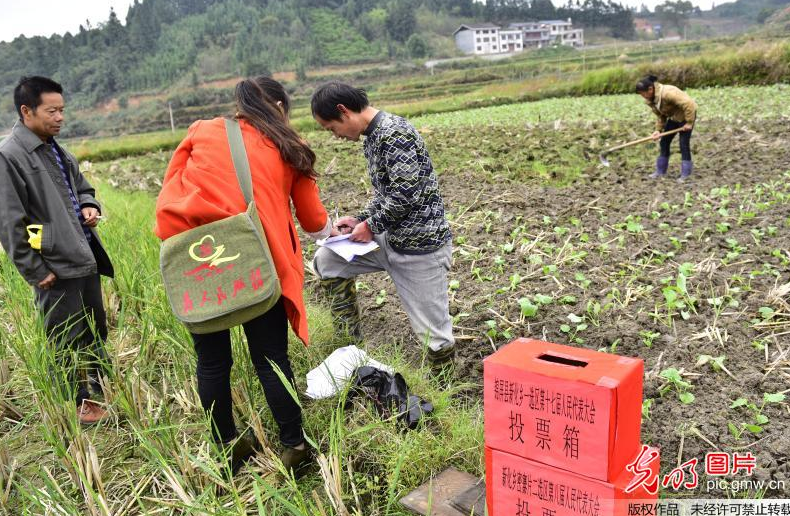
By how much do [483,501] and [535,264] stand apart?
2.57m

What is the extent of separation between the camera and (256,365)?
2396mm

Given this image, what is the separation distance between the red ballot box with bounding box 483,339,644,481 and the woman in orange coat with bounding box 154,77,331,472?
0.91 m

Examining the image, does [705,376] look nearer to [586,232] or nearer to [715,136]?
[586,232]

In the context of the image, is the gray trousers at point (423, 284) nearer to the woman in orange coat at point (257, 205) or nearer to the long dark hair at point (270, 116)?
the woman in orange coat at point (257, 205)

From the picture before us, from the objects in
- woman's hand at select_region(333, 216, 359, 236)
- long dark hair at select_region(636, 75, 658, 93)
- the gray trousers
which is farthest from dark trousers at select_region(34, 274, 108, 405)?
long dark hair at select_region(636, 75, 658, 93)

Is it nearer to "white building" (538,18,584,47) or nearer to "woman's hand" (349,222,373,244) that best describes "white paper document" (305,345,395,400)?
"woman's hand" (349,222,373,244)

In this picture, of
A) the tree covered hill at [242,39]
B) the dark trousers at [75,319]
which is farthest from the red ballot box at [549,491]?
the tree covered hill at [242,39]

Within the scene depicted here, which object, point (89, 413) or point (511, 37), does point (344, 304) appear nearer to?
point (89, 413)

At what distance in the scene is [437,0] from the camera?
9681 cm

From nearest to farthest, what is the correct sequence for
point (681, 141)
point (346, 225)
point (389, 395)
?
point (389, 395) → point (346, 225) → point (681, 141)

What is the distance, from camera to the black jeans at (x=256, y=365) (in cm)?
233

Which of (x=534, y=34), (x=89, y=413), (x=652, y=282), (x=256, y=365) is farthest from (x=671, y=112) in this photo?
(x=534, y=34)

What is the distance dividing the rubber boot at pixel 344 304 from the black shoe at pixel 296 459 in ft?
3.68

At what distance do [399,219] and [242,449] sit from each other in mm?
1269
